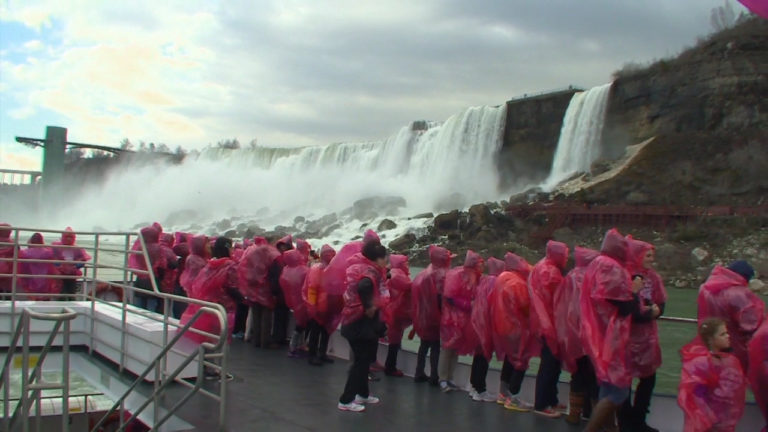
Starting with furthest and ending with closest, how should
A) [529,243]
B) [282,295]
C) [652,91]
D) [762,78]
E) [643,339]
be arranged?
1. [652,91]
2. [762,78]
3. [529,243]
4. [282,295]
5. [643,339]

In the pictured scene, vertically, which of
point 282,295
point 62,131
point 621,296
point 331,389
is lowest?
point 331,389

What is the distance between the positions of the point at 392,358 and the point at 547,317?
2.23 m

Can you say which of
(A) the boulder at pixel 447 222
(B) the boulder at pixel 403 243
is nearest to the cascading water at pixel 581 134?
(A) the boulder at pixel 447 222

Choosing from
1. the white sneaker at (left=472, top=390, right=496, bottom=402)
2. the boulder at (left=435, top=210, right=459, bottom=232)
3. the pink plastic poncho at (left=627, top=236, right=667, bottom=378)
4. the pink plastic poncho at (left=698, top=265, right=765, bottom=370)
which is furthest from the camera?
the boulder at (left=435, top=210, right=459, bottom=232)

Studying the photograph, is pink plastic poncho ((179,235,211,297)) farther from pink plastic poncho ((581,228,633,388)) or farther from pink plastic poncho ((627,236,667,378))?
pink plastic poncho ((627,236,667,378))

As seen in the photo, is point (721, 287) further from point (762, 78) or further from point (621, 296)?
point (762, 78)

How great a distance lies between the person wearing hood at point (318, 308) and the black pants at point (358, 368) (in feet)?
4.81

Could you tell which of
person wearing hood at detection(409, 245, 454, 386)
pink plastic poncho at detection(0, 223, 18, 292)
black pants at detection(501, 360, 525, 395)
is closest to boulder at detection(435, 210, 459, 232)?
pink plastic poncho at detection(0, 223, 18, 292)

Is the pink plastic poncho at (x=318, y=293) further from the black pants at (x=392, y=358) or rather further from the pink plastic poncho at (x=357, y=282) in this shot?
the pink plastic poncho at (x=357, y=282)

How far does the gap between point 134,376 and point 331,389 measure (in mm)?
1766

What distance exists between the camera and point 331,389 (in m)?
6.33

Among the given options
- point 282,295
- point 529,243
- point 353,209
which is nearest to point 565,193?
point 529,243

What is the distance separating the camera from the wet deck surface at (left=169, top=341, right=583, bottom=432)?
16.9 ft

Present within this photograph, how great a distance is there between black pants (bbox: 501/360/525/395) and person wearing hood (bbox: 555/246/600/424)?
0.45 m
